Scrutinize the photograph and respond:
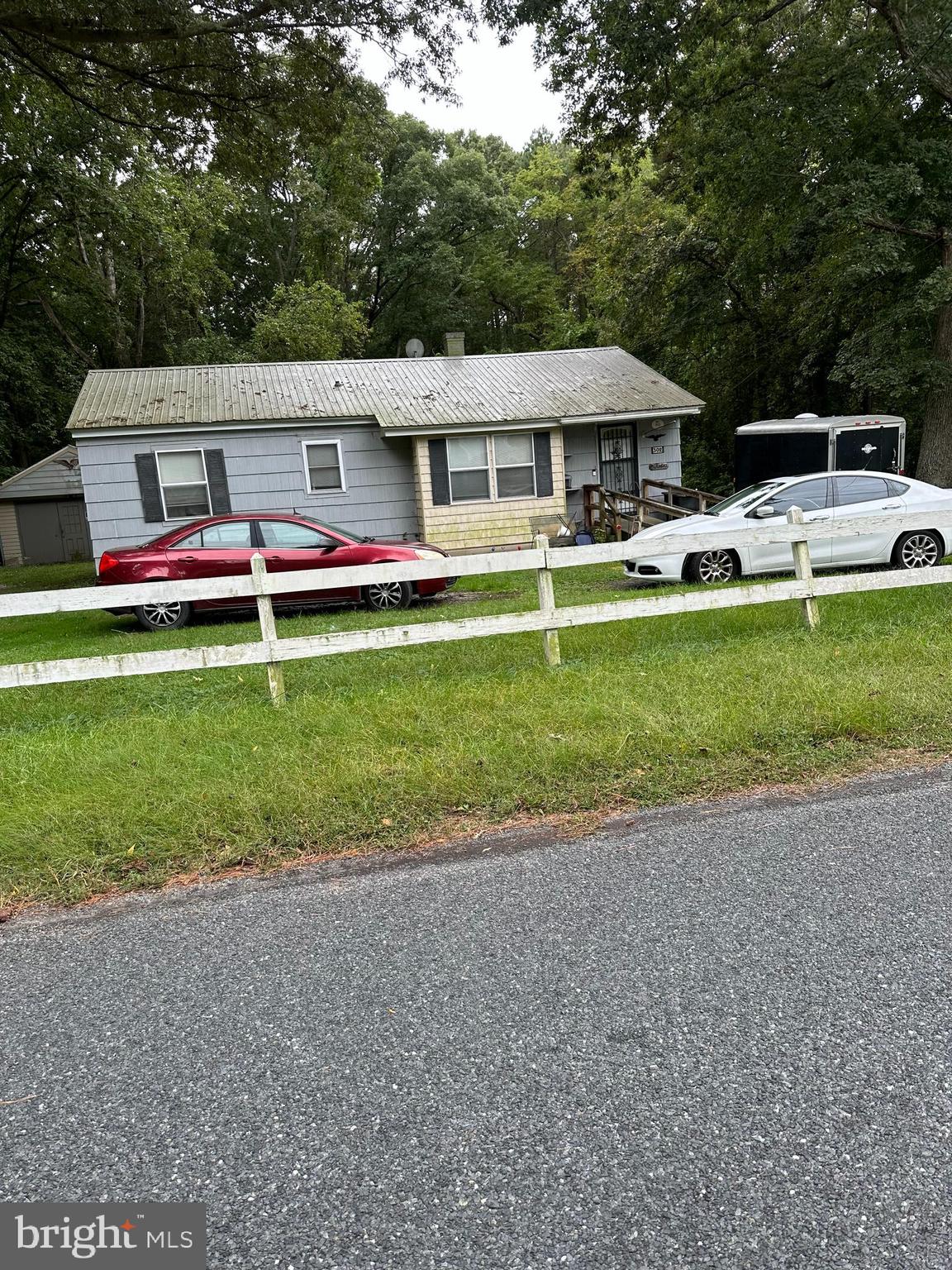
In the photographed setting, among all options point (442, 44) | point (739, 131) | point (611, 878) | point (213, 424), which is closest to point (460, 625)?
point (611, 878)

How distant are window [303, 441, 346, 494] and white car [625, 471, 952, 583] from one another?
759 cm

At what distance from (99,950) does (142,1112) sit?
3.46ft

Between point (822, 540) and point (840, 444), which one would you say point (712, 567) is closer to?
point (822, 540)

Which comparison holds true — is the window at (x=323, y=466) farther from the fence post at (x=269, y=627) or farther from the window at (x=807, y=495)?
the fence post at (x=269, y=627)

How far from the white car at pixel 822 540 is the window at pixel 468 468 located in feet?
21.2

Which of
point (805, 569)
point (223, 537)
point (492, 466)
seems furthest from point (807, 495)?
point (223, 537)

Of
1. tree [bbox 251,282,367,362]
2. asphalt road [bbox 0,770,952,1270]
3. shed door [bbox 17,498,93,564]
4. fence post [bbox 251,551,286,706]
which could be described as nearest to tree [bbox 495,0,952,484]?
fence post [bbox 251,551,286,706]

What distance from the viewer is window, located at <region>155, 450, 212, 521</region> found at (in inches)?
609

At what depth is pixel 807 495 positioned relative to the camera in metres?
11.1

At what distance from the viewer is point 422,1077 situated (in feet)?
7.41

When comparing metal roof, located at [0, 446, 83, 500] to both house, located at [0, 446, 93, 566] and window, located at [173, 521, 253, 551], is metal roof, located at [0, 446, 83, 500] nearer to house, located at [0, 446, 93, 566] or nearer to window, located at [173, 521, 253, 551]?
house, located at [0, 446, 93, 566]

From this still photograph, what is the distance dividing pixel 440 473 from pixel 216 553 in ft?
20.9

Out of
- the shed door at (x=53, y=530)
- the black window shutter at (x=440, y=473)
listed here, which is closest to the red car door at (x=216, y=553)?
the black window shutter at (x=440, y=473)

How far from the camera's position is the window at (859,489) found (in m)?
10.9
